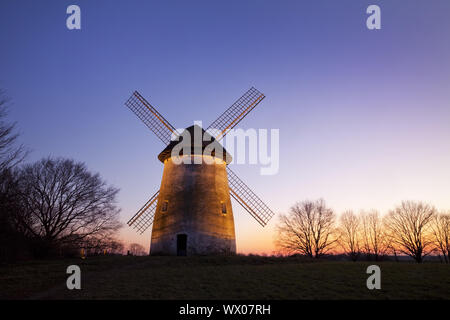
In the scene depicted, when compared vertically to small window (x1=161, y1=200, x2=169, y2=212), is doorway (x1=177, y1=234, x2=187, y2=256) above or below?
below

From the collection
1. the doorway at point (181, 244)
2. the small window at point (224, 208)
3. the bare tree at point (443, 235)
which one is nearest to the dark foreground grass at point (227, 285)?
the doorway at point (181, 244)

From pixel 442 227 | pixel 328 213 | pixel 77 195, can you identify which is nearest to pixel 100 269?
pixel 77 195

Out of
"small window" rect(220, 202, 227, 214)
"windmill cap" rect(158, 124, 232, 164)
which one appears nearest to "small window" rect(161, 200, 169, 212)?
"windmill cap" rect(158, 124, 232, 164)

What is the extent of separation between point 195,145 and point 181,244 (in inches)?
274

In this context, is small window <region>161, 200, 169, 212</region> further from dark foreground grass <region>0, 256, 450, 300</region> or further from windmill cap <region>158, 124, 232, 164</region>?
dark foreground grass <region>0, 256, 450, 300</region>

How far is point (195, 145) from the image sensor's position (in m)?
20.2

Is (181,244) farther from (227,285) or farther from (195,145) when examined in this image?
(227,285)

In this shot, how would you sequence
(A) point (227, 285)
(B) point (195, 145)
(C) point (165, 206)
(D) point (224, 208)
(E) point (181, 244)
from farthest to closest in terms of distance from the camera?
1. (B) point (195, 145)
2. (D) point (224, 208)
3. (C) point (165, 206)
4. (E) point (181, 244)
5. (A) point (227, 285)

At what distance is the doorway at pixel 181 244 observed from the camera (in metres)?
18.1

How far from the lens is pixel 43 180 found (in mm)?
25578

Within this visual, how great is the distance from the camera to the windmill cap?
2027 centimetres

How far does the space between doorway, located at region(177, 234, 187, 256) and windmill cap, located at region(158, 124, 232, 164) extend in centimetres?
583

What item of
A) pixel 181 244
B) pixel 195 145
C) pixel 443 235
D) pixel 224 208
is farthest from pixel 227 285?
pixel 443 235
